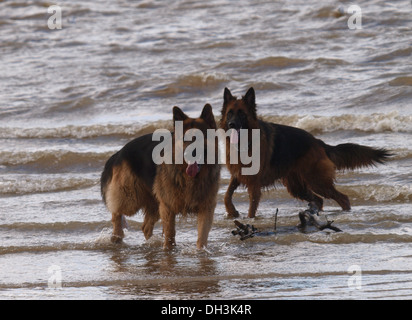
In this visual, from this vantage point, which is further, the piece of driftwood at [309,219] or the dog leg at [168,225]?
the piece of driftwood at [309,219]

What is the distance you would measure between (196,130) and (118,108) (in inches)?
331

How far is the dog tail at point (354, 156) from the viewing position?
31.3 feet

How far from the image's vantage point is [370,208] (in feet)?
29.7

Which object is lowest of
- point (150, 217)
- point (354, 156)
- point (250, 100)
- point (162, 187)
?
point (150, 217)

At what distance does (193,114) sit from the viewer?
14.4m

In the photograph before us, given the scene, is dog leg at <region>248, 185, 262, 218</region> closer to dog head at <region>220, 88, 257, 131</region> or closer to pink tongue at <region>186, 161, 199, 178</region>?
dog head at <region>220, 88, 257, 131</region>

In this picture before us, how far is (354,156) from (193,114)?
17.5ft

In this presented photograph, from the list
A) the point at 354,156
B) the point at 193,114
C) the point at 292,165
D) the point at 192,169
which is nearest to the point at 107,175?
the point at 192,169

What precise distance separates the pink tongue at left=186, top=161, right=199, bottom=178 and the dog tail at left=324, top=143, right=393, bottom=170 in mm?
2697

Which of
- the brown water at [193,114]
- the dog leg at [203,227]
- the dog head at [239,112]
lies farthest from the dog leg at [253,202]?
the dog leg at [203,227]

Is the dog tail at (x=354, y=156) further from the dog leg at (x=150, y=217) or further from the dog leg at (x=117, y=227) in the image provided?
the dog leg at (x=117, y=227)

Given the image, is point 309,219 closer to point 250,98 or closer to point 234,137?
point 234,137
